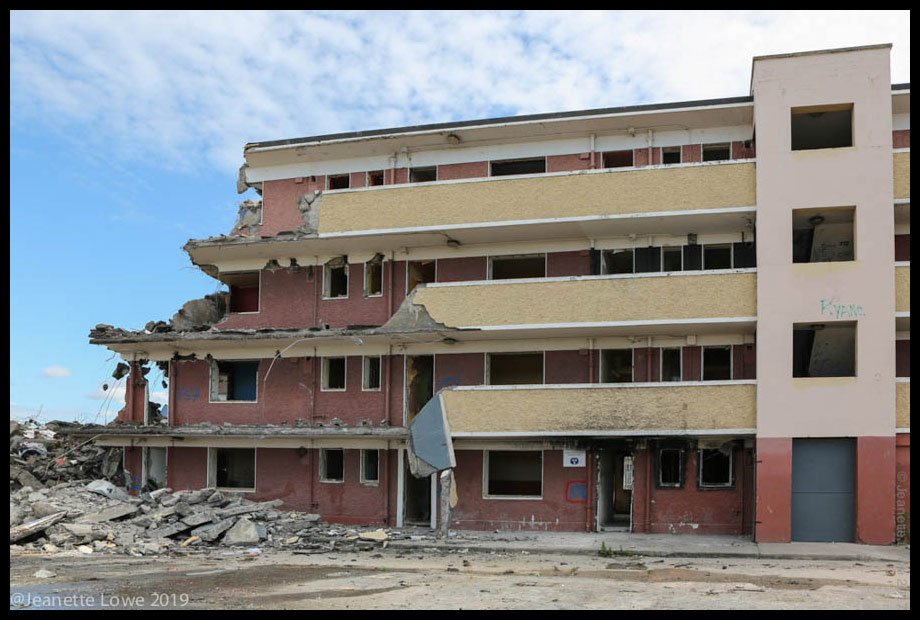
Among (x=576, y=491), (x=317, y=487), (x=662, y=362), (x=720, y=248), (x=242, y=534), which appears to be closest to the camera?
(x=242, y=534)

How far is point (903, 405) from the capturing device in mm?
23062

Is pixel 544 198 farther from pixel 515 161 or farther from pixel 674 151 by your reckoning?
pixel 674 151

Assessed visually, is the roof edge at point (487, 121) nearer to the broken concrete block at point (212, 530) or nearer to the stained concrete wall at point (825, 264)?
the stained concrete wall at point (825, 264)

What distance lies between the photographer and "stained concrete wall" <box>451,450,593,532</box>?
2625 cm

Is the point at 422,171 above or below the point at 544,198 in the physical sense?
above

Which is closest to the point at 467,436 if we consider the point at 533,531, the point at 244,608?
the point at 533,531

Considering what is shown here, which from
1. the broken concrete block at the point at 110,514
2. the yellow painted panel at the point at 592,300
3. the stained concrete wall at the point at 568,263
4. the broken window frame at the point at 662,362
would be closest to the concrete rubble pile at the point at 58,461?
the broken concrete block at the point at 110,514

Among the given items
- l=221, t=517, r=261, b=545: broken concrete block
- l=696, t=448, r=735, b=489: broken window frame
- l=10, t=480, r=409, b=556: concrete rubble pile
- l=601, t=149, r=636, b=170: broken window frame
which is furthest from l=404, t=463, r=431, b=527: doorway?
l=601, t=149, r=636, b=170: broken window frame

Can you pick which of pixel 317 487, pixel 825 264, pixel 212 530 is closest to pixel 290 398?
pixel 317 487

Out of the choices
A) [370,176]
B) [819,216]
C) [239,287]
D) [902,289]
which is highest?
[370,176]

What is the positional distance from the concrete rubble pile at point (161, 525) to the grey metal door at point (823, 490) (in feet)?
32.6

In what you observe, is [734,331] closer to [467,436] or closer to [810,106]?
[810,106]

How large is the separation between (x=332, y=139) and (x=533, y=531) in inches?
501

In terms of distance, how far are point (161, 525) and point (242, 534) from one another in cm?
231
